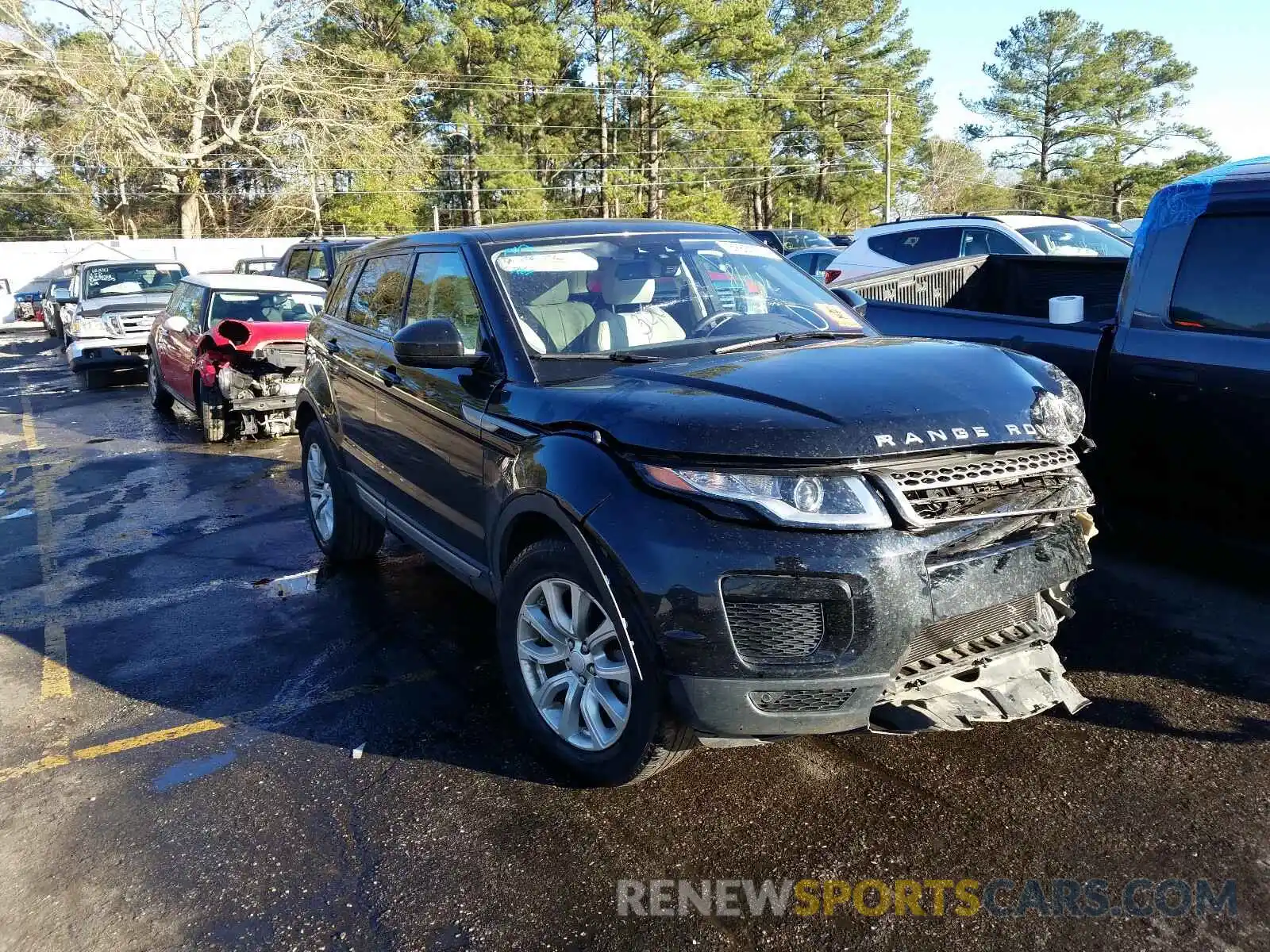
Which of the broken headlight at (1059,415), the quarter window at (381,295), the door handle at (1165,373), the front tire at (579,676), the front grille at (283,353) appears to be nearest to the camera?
the front tire at (579,676)

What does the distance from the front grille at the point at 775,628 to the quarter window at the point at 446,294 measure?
1731mm

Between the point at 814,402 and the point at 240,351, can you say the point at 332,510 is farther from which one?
the point at 240,351

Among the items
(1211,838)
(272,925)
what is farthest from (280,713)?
(1211,838)

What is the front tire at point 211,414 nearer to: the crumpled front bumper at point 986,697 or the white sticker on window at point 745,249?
the white sticker on window at point 745,249

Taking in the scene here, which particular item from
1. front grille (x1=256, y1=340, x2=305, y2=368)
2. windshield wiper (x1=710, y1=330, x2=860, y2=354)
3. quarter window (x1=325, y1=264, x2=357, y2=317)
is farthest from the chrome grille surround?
windshield wiper (x1=710, y1=330, x2=860, y2=354)

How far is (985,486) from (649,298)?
5.50 feet

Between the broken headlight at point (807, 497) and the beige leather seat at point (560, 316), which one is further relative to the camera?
the beige leather seat at point (560, 316)

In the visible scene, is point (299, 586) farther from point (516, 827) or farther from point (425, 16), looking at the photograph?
point (425, 16)

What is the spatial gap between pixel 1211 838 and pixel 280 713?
3442mm

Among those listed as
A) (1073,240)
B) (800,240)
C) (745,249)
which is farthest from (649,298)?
(800,240)

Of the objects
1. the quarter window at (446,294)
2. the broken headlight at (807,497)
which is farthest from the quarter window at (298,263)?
the broken headlight at (807,497)

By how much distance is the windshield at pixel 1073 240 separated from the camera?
11031mm

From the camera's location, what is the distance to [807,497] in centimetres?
273

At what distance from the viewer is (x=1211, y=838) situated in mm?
2898
